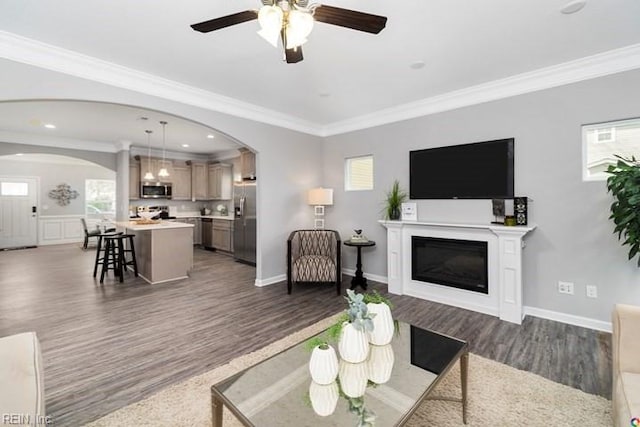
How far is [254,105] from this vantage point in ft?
13.9

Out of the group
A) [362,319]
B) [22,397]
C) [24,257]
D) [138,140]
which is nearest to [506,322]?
[362,319]

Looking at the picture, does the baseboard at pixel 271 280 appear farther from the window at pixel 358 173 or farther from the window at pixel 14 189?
the window at pixel 14 189

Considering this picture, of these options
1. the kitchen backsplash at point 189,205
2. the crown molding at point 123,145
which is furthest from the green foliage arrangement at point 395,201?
the crown molding at point 123,145

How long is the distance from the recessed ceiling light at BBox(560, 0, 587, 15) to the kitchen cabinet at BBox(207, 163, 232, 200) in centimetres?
734

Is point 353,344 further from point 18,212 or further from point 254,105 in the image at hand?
point 18,212

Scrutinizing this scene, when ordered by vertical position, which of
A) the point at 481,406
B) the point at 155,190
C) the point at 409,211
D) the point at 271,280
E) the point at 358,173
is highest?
the point at 358,173

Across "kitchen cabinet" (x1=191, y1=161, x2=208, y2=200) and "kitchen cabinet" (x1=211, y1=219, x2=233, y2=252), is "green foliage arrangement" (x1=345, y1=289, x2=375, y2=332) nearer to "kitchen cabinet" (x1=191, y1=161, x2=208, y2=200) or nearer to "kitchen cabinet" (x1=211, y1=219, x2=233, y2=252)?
"kitchen cabinet" (x1=211, y1=219, x2=233, y2=252)

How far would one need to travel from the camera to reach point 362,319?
5.11ft

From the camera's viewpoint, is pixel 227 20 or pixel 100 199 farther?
pixel 100 199

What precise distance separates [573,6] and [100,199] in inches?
476

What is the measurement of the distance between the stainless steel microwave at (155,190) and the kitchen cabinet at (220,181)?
112 centimetres

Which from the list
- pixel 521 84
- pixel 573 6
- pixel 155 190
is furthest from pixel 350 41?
pixel 155 190

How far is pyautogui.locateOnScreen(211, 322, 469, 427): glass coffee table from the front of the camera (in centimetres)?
126

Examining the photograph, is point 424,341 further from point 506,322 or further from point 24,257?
point 24,257
